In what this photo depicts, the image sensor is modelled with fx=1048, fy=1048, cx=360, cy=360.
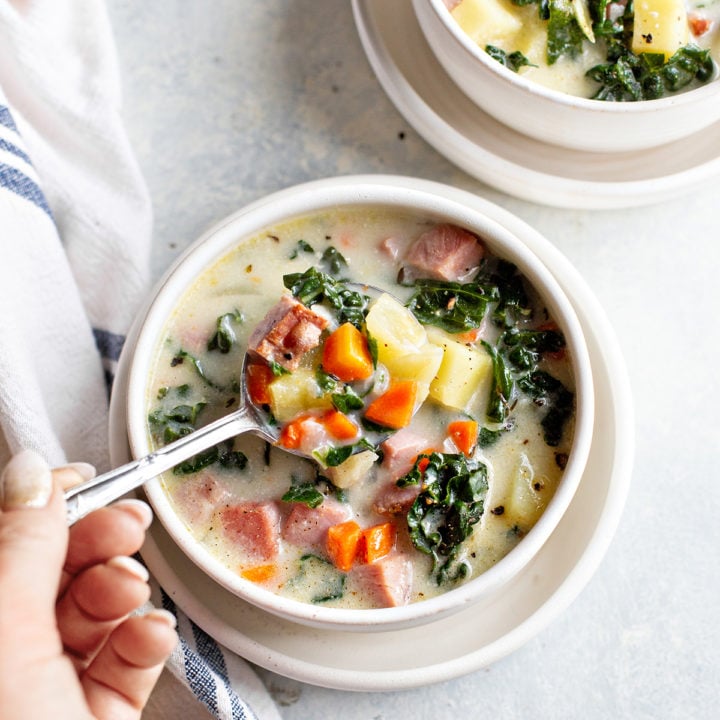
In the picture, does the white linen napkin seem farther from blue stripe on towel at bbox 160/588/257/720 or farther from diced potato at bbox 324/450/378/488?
diced potato at bbox 324/450/378/488

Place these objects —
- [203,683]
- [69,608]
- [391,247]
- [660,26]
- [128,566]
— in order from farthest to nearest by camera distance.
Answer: [660,26], [391,247], [203,683], [69,608], [128,566]

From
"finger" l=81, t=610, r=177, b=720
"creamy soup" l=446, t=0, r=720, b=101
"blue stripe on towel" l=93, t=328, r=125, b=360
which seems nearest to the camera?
"finger" l=81, t=610, r=177, b=720

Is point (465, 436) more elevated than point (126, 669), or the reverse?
point (465, 436)

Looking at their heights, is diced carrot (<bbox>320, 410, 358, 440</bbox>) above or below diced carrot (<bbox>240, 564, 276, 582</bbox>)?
above

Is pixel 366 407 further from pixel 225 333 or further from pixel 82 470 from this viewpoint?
pixel 82 470

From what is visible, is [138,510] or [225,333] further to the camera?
[225,333]

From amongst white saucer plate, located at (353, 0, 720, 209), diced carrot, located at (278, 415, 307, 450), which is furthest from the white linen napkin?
white saucer plate, located at (353, 0, 720, 209)

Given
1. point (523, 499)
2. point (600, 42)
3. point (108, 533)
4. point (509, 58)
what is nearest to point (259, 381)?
point (108, 533)
